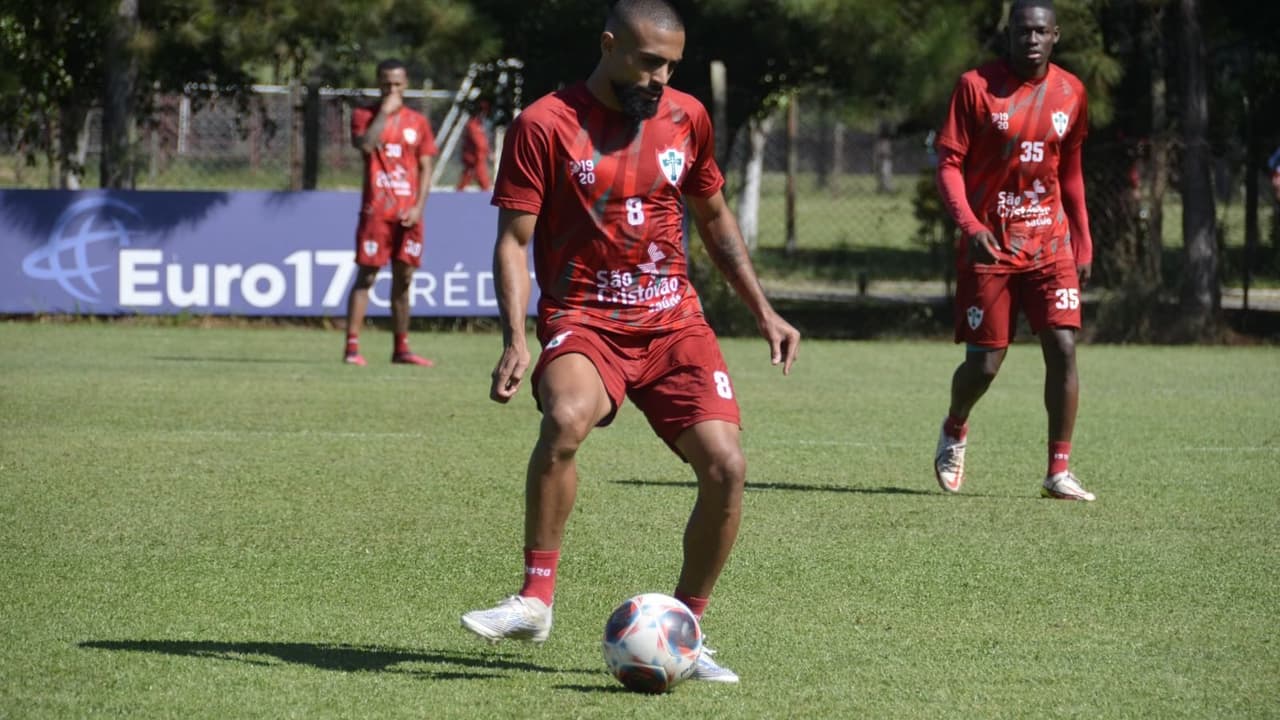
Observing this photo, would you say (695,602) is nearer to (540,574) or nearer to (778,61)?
→ (540,574)

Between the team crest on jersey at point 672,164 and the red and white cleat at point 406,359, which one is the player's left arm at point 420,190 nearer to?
the red and white cleat at point 406,359

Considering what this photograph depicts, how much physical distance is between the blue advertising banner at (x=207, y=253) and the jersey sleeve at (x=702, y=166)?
40.3ft

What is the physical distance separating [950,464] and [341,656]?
407 centimetres

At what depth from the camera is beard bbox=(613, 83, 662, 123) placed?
Answer: 502cm

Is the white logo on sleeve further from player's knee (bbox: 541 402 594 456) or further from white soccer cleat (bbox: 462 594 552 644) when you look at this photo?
white soccer cleat (bbox: 462 594 552 644)

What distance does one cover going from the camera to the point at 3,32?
61.4 feet

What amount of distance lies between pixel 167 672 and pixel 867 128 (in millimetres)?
15497

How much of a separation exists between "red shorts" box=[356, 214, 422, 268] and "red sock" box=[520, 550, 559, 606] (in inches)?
359

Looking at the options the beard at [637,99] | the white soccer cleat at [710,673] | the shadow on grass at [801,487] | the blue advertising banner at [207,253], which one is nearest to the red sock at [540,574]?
the white soccer cleat at [710,673]

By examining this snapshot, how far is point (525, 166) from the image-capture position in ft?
16.6

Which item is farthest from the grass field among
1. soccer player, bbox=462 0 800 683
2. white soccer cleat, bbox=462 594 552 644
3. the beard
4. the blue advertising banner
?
the blue advertising banner

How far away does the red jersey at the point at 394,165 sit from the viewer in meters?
14.0

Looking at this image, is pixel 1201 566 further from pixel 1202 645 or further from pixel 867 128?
pixel 867 128

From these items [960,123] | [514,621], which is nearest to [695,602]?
[514,621]
